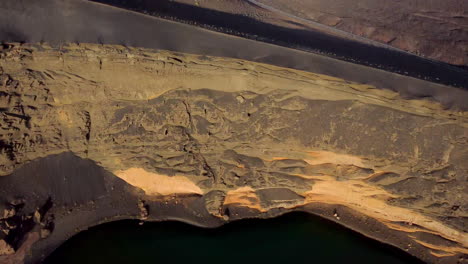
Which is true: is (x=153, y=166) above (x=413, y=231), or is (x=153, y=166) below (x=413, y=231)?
above

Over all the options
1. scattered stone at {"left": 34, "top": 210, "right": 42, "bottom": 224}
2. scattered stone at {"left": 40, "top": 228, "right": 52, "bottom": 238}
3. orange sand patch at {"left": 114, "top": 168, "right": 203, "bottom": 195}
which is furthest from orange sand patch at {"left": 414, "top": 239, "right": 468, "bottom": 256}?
scattered stone at {"left": 34, "top": 210, "right": 42, "bottom": 224}

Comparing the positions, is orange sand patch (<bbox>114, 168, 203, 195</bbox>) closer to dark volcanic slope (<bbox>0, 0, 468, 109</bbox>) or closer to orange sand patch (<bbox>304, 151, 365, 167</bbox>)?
orange sand patch (<bbox>304, 151, 365, 167</bbox>)

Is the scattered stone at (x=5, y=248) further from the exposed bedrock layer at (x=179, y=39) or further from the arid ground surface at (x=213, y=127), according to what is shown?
the exposed bedrock layer at (x=179, y=39)

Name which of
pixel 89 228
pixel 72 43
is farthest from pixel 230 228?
pixel 72 43

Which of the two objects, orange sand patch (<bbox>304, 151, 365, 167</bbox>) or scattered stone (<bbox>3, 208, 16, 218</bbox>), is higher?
orange sand patch (<bbox>304, 151, 365, 167</bbox>)

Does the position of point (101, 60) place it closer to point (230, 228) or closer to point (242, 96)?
point (242, 96)

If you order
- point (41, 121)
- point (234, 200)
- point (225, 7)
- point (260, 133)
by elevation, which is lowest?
point (234, 200)

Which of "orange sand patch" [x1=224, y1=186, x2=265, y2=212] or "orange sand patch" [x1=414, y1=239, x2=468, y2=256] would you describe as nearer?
"orange sand patch" [x1=414, y1=239, x2=468, y2=256]

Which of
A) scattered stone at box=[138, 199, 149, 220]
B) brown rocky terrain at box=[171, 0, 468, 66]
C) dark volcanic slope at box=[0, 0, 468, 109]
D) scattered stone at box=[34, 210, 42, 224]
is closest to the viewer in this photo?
dark volcanic slope at box=[0, 0, 468, 109]
